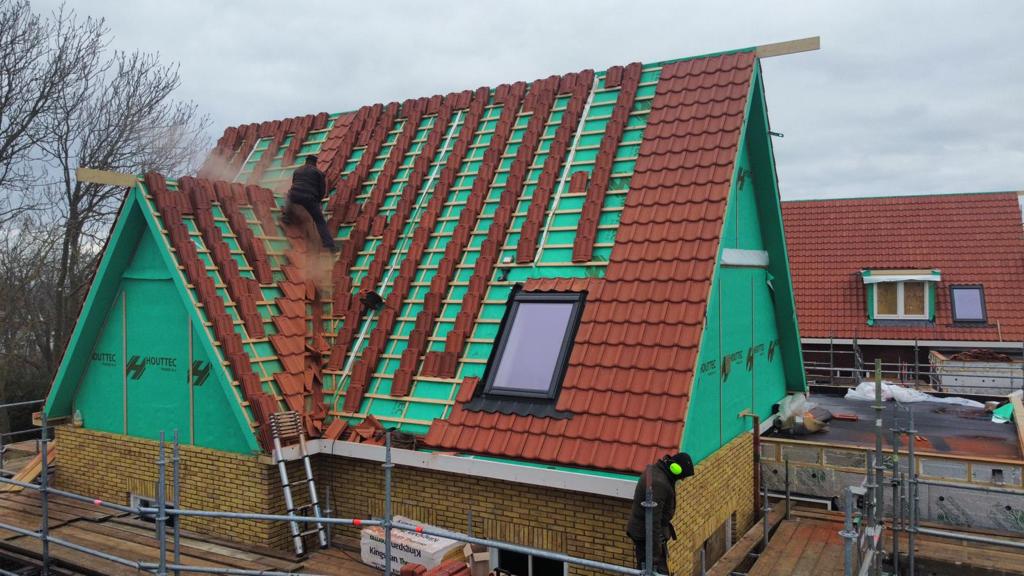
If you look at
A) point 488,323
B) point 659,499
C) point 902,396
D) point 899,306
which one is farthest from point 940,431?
point 659,499

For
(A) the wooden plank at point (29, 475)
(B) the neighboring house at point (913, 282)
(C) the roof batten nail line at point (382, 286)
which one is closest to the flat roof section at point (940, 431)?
(B) the neighboring house at point (913, 282)

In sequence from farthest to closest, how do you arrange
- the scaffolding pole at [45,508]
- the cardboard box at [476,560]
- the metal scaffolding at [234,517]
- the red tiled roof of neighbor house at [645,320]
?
1. the scaffolding pole at [45,508]
2. the cardboard box at [476,560]
3. the red tiled roof of neighbor house at [645,320]
4. the metal scaffolding at [234,517]

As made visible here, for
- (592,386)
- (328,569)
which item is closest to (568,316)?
(592,386)

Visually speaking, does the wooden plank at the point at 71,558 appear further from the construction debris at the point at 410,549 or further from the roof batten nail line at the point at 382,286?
the roof batten nail line at the point at 382,286

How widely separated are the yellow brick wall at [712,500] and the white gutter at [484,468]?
3.75ft

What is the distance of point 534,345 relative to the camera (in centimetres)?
880

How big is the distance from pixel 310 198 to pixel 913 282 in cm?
2044

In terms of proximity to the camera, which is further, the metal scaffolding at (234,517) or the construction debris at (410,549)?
the construction debris at (410,549)

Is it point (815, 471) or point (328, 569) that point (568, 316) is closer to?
point (328, 569)

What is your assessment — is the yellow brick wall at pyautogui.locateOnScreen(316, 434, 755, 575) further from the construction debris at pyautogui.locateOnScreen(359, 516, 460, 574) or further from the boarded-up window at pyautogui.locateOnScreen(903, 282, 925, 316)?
the boarded-up window at pyautogui.locateOnScreen(903, 282, 925, 316)

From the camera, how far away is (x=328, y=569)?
848cm

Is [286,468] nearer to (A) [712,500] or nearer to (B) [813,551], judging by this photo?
(A) [712,500]

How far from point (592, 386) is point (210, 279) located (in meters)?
5.40

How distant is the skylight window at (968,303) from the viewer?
22469mm
